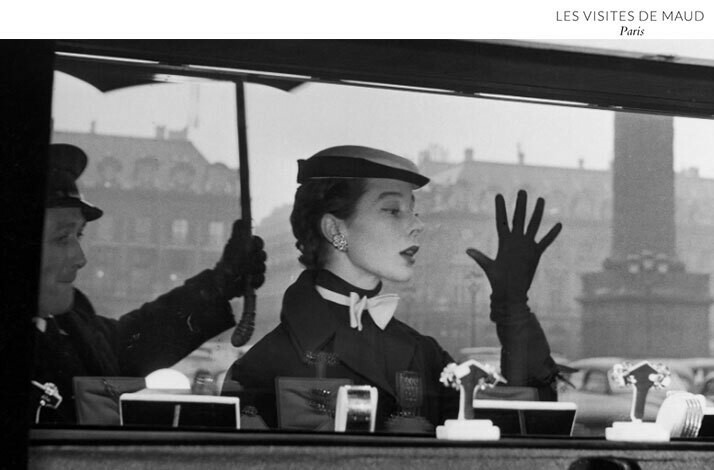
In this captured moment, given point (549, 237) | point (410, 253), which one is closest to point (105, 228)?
point (410, 253)

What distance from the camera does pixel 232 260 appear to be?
3.68 metres

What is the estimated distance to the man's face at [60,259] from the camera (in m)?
3.46

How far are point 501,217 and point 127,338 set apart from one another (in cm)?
149

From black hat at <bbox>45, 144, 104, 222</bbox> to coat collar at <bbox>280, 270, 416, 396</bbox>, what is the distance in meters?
0.78

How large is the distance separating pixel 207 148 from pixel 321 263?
0.63 m

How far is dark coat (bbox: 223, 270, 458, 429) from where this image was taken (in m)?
3.63

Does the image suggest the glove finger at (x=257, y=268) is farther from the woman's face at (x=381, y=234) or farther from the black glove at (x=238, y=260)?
the woman's face at (x=381, y=234)

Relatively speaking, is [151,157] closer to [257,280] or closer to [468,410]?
[257,280]

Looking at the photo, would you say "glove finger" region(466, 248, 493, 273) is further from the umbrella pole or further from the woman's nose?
the umbrella pole

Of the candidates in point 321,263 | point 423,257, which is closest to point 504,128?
point 423,257

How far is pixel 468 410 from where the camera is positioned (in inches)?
123

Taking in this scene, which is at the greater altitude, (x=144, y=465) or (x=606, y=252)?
(x=606, y=252)

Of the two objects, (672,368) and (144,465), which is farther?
(672,368)
